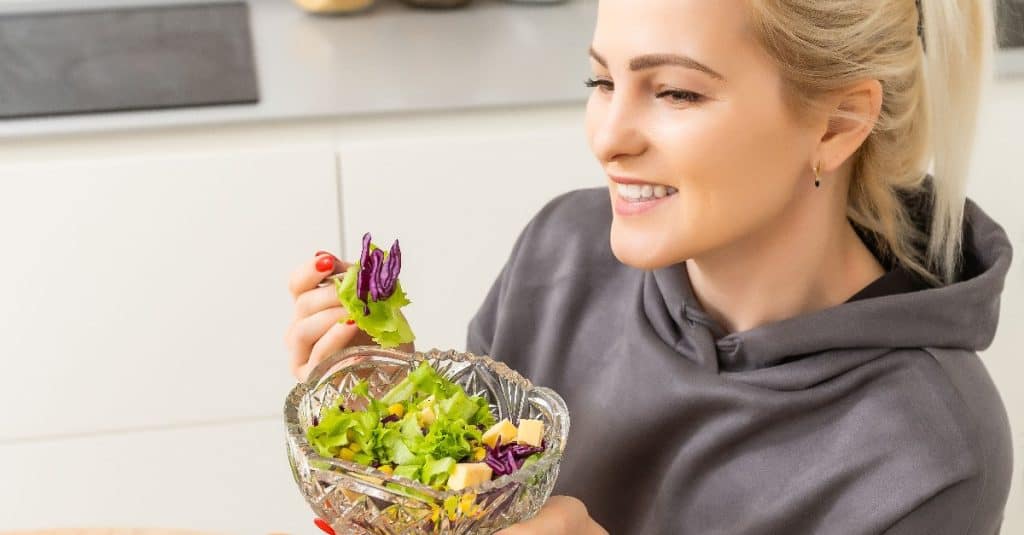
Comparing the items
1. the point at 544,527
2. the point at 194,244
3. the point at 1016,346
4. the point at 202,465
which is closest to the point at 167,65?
the point at 194,244

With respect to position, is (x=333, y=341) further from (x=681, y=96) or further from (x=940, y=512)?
(x=940, y=512)

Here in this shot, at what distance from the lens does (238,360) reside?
1.84 metres

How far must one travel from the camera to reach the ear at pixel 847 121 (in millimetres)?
1047

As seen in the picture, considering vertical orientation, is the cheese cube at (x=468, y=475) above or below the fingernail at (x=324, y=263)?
below

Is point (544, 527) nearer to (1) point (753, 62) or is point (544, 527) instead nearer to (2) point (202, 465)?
(1) point (753, 62)

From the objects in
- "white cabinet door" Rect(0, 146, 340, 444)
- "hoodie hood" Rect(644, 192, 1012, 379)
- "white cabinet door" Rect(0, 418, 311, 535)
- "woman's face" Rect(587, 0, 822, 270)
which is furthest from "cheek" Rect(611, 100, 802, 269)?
"white cabinet door" Rect(0, 418, 311, 535)

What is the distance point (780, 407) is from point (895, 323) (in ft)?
0.40

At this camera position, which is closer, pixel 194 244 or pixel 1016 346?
pixel 194 244

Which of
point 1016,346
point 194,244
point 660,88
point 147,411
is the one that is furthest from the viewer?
point 1016,346

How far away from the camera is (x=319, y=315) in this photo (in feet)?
3.56

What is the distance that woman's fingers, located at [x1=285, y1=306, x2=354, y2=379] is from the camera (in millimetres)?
1082

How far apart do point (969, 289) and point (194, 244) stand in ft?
3.49

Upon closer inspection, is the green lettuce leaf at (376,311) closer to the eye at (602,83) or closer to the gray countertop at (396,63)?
the eye at (602,83)

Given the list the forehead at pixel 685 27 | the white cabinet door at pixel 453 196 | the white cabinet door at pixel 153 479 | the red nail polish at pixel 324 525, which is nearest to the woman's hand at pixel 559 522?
the red nail polish at pixel 324 525
